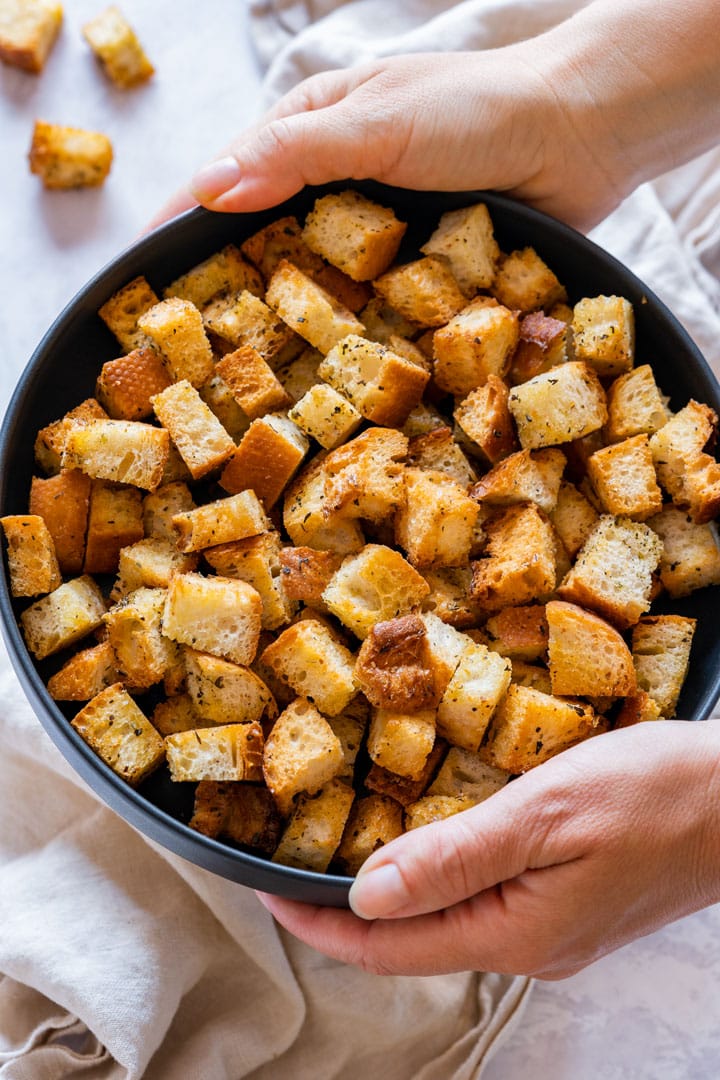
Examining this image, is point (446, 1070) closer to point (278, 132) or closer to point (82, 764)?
point (82, 764)

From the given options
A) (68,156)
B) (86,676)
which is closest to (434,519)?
(86,676)

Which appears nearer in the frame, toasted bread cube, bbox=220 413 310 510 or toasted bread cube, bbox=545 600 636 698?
toasted bread cube, bbox=545 600 636 698

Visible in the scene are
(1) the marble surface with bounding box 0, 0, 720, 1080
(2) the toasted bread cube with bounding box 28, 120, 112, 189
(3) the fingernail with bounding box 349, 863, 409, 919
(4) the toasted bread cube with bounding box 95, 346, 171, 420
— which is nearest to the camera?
(3) the fingernail with bounding box 349, 863, 409, 919

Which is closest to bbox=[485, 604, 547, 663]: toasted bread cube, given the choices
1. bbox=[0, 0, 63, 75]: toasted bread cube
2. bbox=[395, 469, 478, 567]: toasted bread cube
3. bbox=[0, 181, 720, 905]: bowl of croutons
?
bbox=[0, 181, 720, 905]: bowl of croutons

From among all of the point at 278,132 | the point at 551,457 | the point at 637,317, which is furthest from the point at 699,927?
the point at 278,132

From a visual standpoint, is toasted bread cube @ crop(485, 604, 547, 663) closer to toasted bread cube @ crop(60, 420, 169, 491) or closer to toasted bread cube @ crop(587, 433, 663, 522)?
toasted bread cube @ crop(587, 433, 663, 522)
